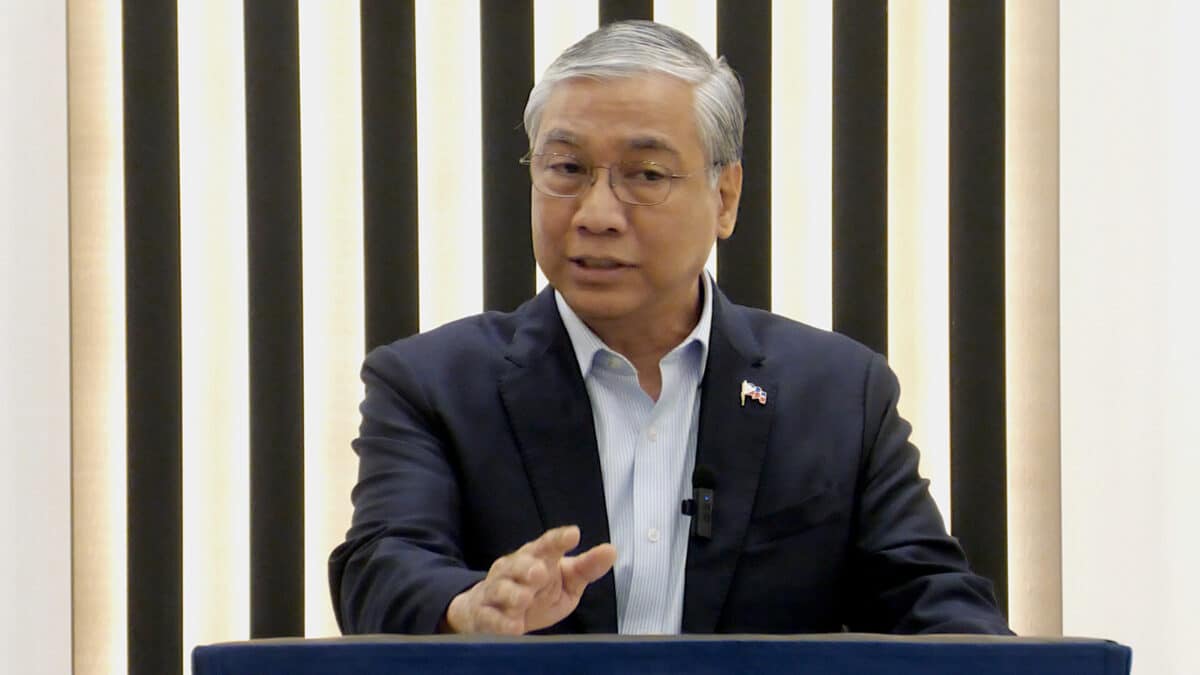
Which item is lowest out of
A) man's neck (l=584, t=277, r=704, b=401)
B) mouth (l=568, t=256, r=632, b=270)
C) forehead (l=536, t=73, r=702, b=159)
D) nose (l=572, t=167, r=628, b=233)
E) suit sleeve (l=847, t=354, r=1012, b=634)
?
suit sleeve (l=847, t=354, r=1012, b=634)

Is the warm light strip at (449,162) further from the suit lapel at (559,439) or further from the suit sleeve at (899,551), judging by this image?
the suit sleeve at (899,551)

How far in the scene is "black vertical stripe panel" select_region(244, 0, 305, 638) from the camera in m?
2.51

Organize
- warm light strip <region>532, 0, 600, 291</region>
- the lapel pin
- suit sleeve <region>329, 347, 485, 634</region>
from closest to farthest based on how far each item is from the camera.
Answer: suit sleeve <region>329, 347, 485, 634</region> < the lapel pin < warm light strip <region>532, 0, 600, 291</region>

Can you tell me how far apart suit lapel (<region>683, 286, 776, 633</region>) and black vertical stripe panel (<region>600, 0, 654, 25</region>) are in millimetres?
742

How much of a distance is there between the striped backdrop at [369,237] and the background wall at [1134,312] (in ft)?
0.21

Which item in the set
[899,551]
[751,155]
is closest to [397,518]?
[899,551]

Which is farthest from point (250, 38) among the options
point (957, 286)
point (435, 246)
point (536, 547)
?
point (536, 547)

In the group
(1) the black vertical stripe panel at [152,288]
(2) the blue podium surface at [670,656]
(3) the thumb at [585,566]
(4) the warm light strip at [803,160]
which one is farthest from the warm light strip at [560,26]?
(2) the blue podium surface at [670,656]

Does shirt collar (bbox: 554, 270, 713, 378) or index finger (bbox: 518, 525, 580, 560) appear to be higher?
shirt collar (bbox: 554, 270, 713, 378)

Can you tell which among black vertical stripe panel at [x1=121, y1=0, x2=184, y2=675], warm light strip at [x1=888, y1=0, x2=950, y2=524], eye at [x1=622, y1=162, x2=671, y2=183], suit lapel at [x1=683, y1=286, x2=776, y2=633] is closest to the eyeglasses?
eye at [x1=622, y1=162, x2=671, y2=183]

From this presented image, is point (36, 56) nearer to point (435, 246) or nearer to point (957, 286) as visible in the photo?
point (435, 246)

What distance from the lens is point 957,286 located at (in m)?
2.55

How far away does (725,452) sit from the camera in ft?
6.22

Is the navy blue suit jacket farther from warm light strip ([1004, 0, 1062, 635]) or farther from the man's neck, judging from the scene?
warm light strip ([1004, 0, 1062, 635])
